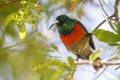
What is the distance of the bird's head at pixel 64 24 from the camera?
2195 mm

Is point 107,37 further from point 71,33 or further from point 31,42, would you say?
point 71,33

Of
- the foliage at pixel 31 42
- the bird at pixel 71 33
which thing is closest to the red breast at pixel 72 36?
the bird at pixel 71 33

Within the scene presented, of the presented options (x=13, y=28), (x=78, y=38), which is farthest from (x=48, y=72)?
(x=78, y=38)

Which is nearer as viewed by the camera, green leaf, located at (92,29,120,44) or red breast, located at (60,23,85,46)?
green leaf, located at (92,29,120,44)

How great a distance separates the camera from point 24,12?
1252 millimetres

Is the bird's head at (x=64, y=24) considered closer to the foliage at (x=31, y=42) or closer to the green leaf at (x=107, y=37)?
the foliage at (x=31, y=42)

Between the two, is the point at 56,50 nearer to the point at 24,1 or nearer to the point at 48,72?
the point at 48,72

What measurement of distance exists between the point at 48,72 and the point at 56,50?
88 millimetres

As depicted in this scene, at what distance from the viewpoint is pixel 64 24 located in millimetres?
2264

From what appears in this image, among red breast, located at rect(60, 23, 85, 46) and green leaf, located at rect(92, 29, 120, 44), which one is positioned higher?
green leaf, located at rect(92, 29, 120, 44)

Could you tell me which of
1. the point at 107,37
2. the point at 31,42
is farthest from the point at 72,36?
the point at 107,37

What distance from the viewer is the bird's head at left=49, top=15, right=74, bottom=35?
2195mm

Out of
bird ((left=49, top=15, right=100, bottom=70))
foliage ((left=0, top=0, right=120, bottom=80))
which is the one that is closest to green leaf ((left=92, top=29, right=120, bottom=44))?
foliage ((left=0, top=0, right=120, bottom=80))

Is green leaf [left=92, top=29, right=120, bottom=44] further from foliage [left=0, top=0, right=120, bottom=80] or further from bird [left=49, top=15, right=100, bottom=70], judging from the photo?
bird [left=49, top=15, right=100, bottom=70]
